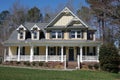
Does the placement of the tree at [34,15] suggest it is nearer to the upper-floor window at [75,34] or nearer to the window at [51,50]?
the window at [51,50]

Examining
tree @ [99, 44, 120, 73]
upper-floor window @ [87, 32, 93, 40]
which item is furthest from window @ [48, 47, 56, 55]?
tree @ [99, 44, 120, 73]

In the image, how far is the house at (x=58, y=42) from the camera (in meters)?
39.7

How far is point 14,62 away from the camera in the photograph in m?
40.7

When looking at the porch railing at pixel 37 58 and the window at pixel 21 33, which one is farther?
the window at pixel 21 33

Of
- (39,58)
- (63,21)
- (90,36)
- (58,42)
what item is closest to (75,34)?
(63,21)

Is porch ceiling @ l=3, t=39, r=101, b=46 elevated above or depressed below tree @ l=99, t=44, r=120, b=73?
above

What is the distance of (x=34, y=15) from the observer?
73.6 metres

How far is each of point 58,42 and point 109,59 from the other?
871 cm

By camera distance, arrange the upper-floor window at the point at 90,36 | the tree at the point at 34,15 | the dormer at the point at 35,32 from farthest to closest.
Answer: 1. the tree at the point at 34,15
2. the upper-floor window at the point at 90,36
3. the dormer at the point at 35,32

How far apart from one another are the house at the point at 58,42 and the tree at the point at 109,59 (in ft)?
15.0

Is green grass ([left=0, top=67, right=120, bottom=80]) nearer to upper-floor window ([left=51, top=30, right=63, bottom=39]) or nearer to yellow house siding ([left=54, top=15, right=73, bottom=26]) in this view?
upper-floor window ([left=51, top=30, right=63, bottom=39])

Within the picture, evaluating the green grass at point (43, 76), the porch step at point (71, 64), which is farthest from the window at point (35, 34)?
the green grass at point (43, 76)

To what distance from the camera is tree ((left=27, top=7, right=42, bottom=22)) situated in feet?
240

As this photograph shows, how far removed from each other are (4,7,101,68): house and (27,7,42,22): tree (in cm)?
3013
